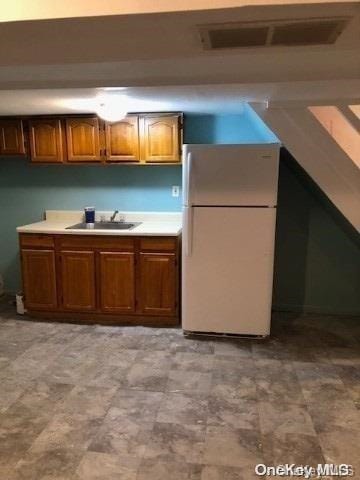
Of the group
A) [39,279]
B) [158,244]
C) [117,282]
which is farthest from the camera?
[39,279]

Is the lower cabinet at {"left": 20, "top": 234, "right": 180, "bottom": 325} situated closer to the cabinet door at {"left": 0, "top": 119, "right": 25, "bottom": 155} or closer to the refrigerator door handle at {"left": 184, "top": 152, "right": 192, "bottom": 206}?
the refrigerator door handle at {"left": 184, "top": 152, "right": 192, "bottom": 206}

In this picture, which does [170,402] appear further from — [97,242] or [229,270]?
[97,242]

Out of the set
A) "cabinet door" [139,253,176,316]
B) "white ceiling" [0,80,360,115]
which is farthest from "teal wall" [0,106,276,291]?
"cabinet door" [139,253,176,316]

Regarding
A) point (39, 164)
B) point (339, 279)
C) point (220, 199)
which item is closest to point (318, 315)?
point (339, 279)

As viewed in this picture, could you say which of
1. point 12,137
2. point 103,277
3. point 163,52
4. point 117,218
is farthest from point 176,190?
point 163,52

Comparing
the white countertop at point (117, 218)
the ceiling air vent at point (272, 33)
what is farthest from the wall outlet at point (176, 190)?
the ceiling air vent at point (272, 33)

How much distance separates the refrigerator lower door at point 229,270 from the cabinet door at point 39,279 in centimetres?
137

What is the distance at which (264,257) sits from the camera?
3.18 meters

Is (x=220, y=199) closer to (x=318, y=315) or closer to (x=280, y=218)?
(x=280, y=218)

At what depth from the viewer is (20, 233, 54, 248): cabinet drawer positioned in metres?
3.69

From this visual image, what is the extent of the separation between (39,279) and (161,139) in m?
1.86

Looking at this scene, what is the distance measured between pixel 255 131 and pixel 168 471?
316 centimetres

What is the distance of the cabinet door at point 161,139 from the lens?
364 centimetres

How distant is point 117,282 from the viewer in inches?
143
